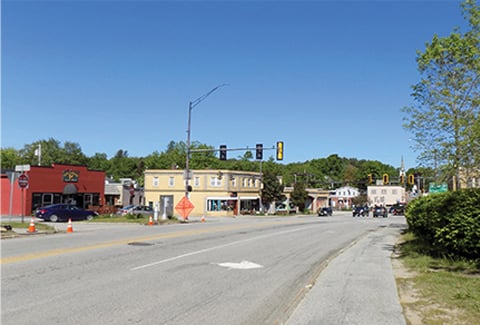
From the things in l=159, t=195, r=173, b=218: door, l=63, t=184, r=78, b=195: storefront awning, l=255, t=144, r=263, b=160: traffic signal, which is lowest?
l=159, t=195, r=173, b=218: door

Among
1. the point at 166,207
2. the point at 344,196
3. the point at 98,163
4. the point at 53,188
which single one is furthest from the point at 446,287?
the point at 98,163

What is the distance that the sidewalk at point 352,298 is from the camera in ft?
22.2

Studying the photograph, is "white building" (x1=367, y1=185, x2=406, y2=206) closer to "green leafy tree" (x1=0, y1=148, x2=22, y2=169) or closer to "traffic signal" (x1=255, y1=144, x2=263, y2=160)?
"green leafy tree" (x1=0, y1=148, x2=22, y2=169)

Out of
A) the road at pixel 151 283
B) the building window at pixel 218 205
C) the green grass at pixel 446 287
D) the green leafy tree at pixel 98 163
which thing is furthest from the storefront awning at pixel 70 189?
the green leafy tree at pixel 98 163

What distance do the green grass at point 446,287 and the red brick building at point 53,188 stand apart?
3914 centimetres

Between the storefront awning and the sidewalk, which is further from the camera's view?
the storefront awning

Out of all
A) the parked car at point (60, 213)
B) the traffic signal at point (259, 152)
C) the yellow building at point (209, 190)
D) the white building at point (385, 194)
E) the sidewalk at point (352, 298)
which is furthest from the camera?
the white building at point (385, 194)

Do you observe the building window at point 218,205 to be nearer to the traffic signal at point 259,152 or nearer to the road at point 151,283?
the traffic signal at point 259,152

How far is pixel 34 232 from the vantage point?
74.3 feet

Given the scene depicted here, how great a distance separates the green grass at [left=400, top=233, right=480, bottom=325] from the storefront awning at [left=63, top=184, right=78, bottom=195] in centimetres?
4222

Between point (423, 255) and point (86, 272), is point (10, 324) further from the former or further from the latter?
point (423, 255)

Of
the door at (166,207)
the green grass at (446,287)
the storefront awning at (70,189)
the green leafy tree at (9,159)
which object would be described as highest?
the green leafy tree at (9,159)

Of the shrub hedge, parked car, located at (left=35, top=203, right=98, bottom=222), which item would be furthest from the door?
the shrub hedge

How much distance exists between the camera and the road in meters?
7.11
